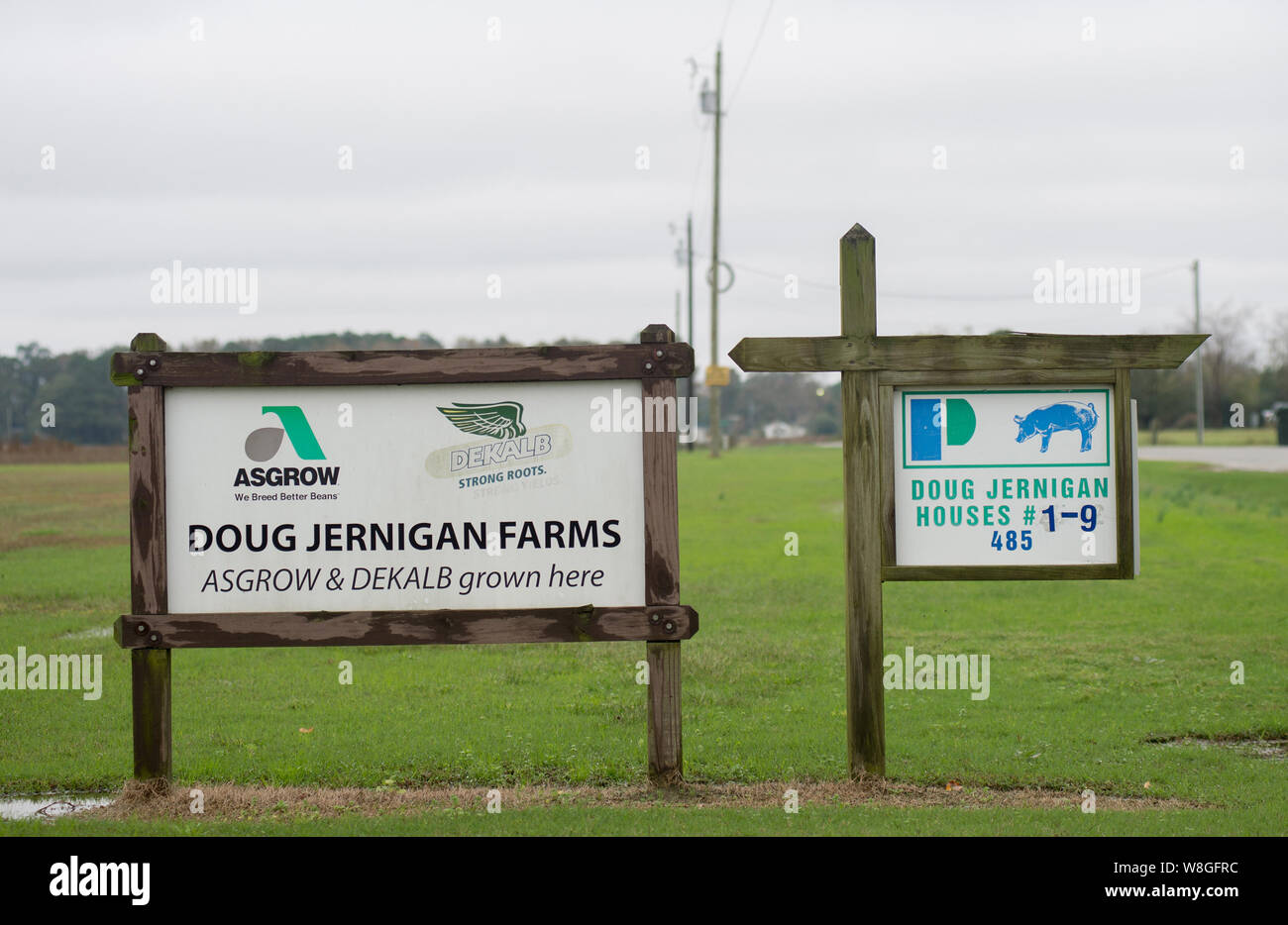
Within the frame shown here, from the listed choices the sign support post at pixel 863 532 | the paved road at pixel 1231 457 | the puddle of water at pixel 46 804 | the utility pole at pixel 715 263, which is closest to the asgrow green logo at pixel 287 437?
the puddle of water at pixel 46 804

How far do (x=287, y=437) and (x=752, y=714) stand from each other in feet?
13.1

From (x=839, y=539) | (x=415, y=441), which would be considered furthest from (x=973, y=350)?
(x=839, y=539)

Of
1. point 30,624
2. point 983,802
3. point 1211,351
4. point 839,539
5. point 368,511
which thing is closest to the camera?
point 983,802

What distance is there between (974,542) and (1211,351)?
286 feet

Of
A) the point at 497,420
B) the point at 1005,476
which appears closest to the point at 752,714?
the point at 1005,476

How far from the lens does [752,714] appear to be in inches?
348

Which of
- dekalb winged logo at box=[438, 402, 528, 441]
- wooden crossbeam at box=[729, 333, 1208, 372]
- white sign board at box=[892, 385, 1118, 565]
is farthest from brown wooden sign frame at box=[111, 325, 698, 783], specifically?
white sign board at box=[892, 385, 1118, 565]

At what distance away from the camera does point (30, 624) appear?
42.9 ft

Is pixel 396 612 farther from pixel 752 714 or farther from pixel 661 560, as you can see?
pixel 752 714

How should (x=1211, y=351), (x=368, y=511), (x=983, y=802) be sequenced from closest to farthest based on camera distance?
(x=983, y=802), (x=368, y=511), (x=1211, y=351)

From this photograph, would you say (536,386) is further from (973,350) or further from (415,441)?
(973,350)

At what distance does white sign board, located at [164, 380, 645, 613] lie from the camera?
6723mm

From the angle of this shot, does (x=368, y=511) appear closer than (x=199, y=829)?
No

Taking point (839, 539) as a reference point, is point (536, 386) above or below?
above
